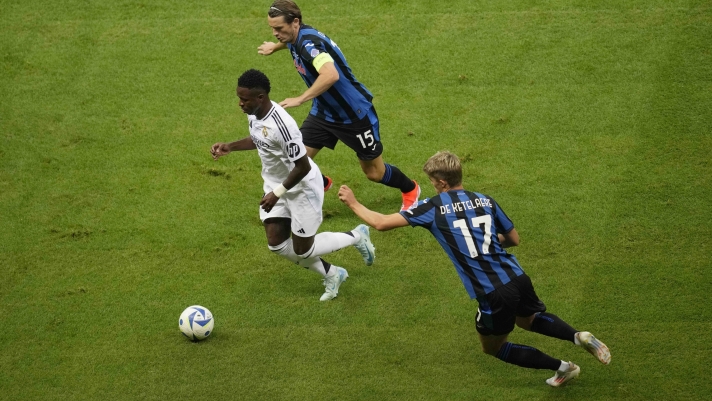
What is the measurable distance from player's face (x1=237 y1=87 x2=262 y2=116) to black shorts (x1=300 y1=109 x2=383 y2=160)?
5.25 ft

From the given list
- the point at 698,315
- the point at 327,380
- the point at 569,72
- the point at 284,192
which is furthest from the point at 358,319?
the point at 569,72

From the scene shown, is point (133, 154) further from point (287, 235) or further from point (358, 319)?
point (358, 319)

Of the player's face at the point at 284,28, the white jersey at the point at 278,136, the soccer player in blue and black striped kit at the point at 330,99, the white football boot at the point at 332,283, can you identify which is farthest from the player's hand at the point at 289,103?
the white football boot at the point at 332,283

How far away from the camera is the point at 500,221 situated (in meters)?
5.75

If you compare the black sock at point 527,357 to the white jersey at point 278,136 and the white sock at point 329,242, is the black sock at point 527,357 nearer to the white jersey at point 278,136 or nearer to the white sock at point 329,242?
the white sock at point 329,242

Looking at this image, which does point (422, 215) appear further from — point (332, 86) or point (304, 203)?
point (332, 86)

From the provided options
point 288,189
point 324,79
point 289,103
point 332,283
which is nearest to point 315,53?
point 324,79

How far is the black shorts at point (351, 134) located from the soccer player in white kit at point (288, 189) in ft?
2.91

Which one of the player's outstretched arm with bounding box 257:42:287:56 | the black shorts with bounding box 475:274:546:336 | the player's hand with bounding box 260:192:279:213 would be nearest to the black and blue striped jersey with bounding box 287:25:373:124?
the player's outstretched arm with bounding box 257:42:287:56

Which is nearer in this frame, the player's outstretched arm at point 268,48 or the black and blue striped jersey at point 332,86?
the black and blue striped jersey at point 332,86

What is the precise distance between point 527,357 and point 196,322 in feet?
8.90

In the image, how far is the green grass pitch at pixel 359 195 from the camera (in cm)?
639

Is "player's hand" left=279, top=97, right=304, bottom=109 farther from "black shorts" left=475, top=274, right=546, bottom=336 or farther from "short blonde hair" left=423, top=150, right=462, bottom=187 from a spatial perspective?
"black shorts" left=475, top=274, right=546, bottom=336

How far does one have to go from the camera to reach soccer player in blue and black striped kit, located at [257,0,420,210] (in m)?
7.29
